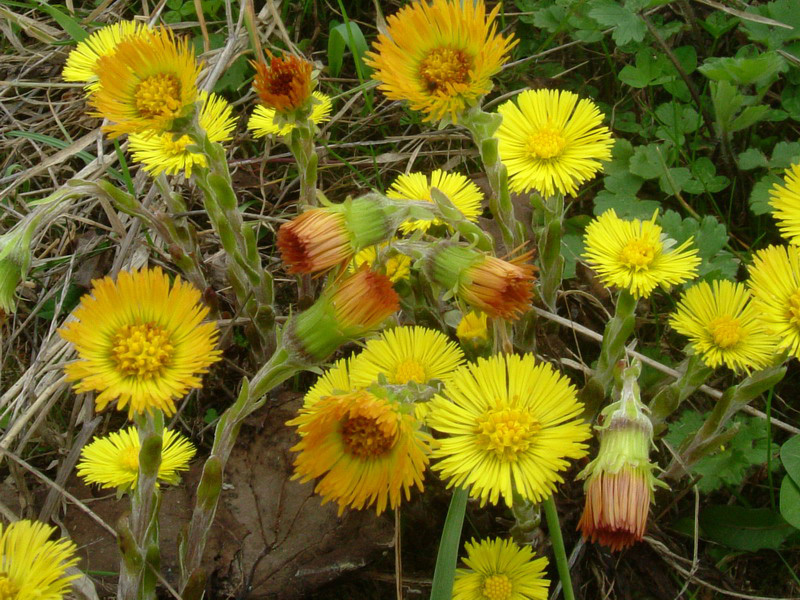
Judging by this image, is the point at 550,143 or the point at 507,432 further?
the point at 550,143

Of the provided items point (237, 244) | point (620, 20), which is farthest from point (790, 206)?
point (237, 244)

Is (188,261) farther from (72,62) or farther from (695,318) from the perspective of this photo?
(695,318)

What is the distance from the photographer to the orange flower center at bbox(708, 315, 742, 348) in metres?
1.47

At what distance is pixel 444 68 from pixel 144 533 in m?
1.11

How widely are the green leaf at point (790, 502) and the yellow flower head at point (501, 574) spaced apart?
0.57m

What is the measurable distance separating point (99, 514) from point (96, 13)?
1769 millimetres

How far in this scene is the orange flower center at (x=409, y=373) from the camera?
1.47 m

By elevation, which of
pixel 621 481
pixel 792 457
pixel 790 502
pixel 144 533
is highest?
pixel 792 457

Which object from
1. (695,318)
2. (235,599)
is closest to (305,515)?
(235,599)

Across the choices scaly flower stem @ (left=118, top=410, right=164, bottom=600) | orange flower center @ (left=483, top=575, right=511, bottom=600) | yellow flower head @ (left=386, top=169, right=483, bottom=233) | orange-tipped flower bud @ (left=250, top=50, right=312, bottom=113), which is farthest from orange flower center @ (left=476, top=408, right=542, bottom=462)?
orange-tipped flower bud @ (left=250, top=50, right=312, bottom=113)

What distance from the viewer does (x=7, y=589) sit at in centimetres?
111

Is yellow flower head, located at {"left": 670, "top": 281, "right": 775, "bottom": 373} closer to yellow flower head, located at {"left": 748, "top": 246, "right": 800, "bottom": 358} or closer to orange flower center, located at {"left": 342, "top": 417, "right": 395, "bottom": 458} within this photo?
yellow flower head, located at {"left": 748, "top": 246, "right": 800, "bottom": 358}

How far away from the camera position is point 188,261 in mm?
1771

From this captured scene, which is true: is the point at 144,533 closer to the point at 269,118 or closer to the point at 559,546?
the point at 559,546
